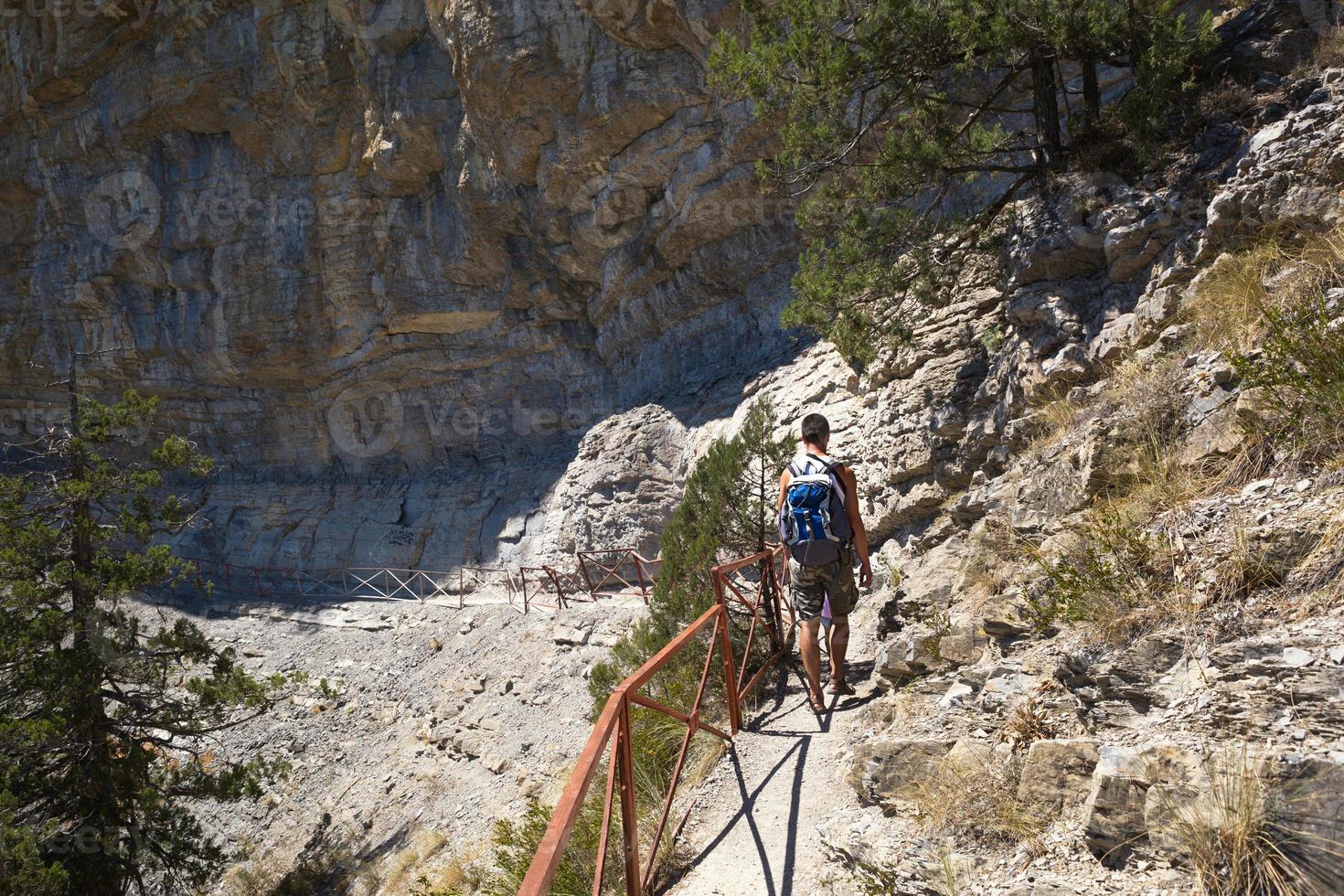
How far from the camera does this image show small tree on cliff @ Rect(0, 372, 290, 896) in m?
7.53

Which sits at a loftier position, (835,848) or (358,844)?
(835,848)

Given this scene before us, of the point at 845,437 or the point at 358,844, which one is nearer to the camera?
the point at 845,437

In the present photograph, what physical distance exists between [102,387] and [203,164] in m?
7.87

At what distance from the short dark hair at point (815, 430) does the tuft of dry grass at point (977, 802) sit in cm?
194

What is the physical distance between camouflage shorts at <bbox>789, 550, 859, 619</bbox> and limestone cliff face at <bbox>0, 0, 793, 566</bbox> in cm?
1122

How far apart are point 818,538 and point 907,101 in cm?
417

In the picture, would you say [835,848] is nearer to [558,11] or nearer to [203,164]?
[558,11]

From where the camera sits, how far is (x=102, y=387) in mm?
25203

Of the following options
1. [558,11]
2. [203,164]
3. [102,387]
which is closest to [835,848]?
[558,11]

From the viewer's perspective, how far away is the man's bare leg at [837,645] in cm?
444

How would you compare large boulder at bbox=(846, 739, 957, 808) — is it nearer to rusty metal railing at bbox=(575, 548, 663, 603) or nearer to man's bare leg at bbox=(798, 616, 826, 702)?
man's bare leg at bbox=(798, 616, 826, 702)

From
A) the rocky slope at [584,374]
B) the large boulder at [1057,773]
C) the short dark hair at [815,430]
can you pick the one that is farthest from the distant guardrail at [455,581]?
the large boulder at [1057,773]

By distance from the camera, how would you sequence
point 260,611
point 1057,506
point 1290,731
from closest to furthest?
point 1290,731 < point 1057,506 < point 260,611

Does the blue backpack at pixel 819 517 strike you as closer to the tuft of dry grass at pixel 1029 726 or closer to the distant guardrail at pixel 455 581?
the tuft of dry grass at pixel 1029 726
